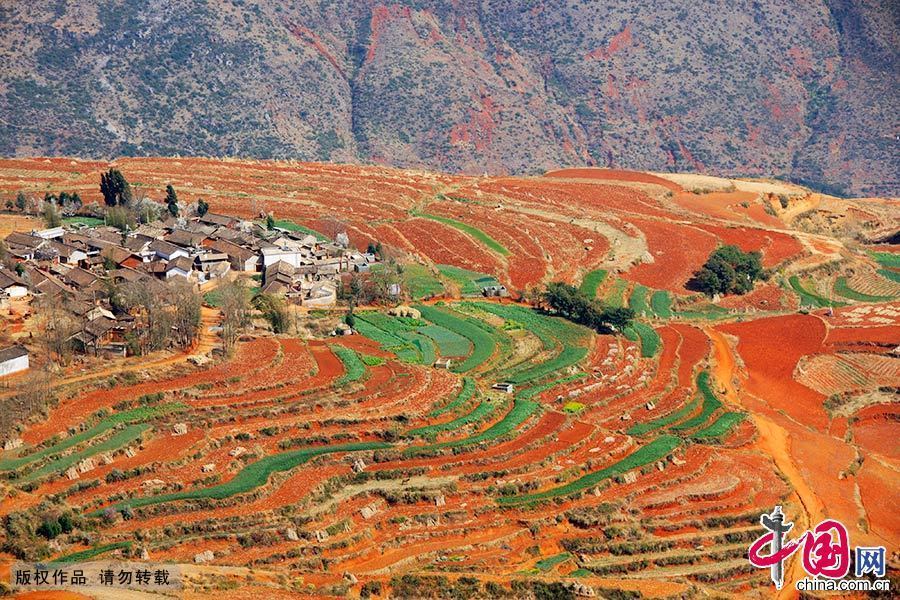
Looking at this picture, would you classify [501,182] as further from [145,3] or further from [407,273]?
[145,3]

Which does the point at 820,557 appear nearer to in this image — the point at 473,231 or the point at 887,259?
the point at 473,231

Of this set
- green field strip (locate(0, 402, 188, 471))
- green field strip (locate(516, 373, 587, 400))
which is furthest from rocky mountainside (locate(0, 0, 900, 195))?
green field strip (locate(0, 402, 188, 471))

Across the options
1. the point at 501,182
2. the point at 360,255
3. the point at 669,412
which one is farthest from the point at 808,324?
the point at 501,182

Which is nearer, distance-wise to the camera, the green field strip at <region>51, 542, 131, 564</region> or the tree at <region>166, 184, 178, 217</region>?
the green field strip at <region>51, 542, 131, 564</region>

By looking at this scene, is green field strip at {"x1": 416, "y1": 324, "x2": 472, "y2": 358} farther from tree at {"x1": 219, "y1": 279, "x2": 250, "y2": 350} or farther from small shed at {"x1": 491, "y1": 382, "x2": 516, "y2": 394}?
tree at {"x1": 219, "y1": 279, "x2": 250, "y2": 350}

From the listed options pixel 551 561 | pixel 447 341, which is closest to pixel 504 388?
pixel 447 341
